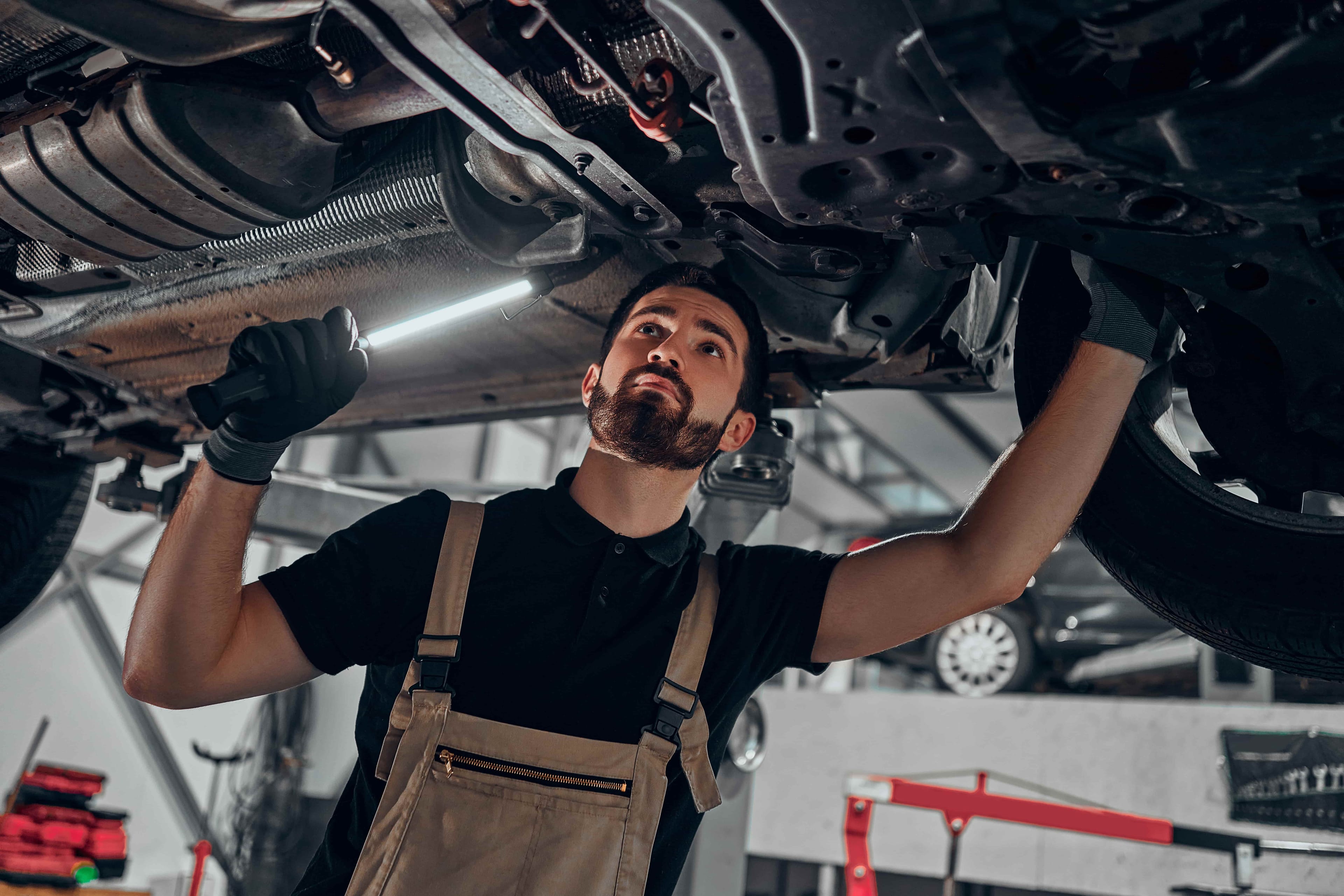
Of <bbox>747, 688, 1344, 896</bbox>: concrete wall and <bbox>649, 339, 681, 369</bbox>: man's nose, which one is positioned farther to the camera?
<bbox>747, 688, 1344, 896</bbox>: concrete wall

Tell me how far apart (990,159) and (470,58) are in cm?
60

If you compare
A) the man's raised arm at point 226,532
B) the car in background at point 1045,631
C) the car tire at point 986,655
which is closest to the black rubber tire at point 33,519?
the man's raised arm at point 226,532

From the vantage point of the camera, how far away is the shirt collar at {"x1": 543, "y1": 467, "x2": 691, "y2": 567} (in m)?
1.44

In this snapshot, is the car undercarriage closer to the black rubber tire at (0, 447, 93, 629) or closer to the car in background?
the black rubber tire at (0, 447, 93, 629)

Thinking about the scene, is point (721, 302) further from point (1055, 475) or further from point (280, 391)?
point (280, 391)

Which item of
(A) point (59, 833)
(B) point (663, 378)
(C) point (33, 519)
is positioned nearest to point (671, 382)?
(B) point (663, 378)

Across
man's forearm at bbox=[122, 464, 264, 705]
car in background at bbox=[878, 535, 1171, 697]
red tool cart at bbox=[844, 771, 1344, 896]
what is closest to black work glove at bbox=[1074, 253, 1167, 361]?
man's forearm at bbox=[122, 464, 264, 705]

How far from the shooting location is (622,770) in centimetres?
127

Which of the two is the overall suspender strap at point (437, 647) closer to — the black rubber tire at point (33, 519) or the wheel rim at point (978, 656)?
the black rubber tire at point (33, 519)

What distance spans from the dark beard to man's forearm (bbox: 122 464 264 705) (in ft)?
1.60

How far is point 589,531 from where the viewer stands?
145 cm

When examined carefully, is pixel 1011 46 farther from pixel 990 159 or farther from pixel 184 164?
pixel 184 164

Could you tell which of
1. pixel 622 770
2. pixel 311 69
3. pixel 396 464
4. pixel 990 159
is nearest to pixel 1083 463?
pixel 990 159

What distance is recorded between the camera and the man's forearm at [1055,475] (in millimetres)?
1346
